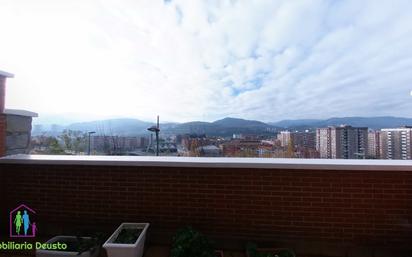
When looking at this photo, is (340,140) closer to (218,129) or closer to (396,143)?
(396,143)

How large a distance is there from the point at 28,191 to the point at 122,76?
4913 millimetres

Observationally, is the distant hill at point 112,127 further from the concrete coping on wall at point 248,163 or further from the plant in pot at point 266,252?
the plant in pot at point 266,252

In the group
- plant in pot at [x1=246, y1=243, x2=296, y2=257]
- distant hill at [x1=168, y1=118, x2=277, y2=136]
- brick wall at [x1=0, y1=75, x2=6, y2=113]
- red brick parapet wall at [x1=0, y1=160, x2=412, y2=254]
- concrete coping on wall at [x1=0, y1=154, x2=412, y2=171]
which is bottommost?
plant in pot at [x1=246, y1=243, x2=296, y2=257]

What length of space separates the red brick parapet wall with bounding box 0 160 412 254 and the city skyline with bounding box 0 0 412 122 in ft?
5.68

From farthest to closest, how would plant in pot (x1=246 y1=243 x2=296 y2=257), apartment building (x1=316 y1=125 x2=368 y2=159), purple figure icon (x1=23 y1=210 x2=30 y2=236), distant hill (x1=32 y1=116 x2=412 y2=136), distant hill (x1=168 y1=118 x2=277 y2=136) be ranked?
distant hill (x1=168 y1=118 x2=277 y2=136), distant hill (x1=32 y1=116 x2=412 y2=136), apartment building (x1=316 y1=125 x2=368 y2=159), purple figure icon (x1=23 y1=210 x2=30 y2=236), plant in pot (x1=246 y1=243 x2=296 y2=257)

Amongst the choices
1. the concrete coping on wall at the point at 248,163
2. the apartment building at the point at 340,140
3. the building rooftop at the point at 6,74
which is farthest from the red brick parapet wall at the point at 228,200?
the apartment building at the point at 340,140

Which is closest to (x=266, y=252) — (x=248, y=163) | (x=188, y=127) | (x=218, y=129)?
(x=248, y=163)

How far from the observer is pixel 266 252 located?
246 cm

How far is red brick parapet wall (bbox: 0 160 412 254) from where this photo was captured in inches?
97.6

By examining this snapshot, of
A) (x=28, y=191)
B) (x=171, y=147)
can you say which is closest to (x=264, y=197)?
(x=28, y=191)

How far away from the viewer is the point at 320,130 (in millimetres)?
6840

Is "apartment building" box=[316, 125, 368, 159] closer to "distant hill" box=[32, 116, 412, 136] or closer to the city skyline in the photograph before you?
"distant hill" box=[32, 116, 412, 136]

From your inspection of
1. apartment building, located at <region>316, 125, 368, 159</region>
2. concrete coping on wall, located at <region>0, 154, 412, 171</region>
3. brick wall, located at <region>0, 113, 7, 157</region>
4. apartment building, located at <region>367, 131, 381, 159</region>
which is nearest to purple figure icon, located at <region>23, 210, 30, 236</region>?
concrete coping on wall, located at <region>0, 154, 412, 171</region>

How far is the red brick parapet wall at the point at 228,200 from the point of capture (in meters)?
2.48
